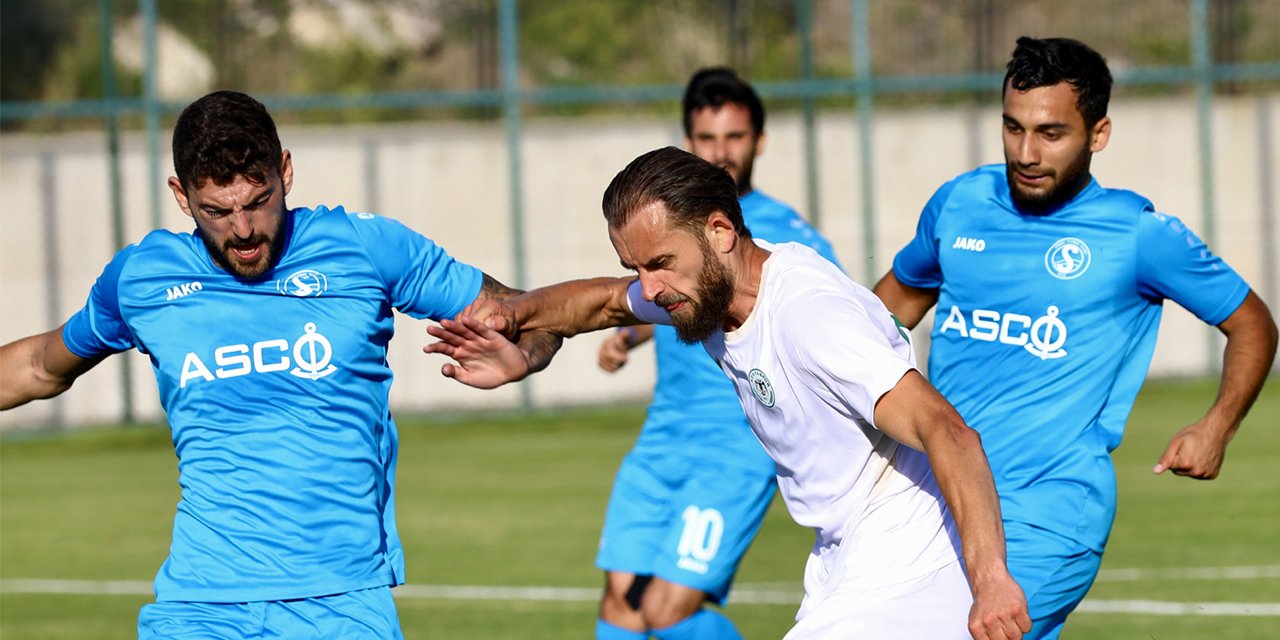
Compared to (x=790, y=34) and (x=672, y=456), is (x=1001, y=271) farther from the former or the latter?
(x=790, y=34)

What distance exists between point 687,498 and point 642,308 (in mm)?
1874

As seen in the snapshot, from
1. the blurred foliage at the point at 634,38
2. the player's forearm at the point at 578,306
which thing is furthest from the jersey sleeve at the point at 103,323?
the blurred foliage at the point at 634,38

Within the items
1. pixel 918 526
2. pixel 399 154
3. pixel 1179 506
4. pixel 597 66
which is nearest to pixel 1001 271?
pixel 918 526

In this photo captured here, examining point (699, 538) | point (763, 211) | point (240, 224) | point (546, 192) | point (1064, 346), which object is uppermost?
point (240, 224)

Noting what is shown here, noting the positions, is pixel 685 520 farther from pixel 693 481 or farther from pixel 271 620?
pixel 271 620

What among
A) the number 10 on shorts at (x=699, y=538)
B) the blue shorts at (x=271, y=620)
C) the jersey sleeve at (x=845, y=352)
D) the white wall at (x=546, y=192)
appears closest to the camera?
the jersey sleeve at (x=845, y=352)

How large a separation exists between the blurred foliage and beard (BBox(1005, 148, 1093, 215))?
43.4 feet

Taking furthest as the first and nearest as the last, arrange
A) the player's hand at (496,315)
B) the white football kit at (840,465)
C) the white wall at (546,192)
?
1. the white wall at (546,192)
2. the player's hand at (496,315)
3. the white football kit at (840,465)

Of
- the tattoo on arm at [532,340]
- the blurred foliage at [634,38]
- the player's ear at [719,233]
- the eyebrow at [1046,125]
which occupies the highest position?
the blurred foliage at [634,38]

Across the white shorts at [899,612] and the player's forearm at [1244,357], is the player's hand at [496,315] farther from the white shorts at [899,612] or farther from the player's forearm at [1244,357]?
the player's forearm at [1244,357]

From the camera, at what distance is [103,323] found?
4.93 metres

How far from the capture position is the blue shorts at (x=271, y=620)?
4461 mm

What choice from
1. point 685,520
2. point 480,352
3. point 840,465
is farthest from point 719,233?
point 685,520

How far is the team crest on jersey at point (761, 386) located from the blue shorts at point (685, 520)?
2380 mm
